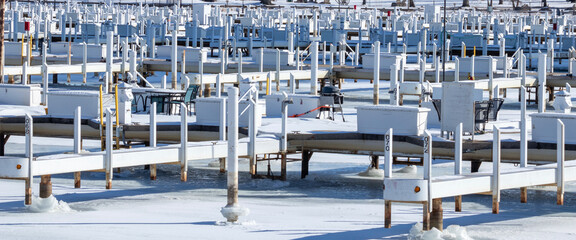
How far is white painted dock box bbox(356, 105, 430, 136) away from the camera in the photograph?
80.4 feet

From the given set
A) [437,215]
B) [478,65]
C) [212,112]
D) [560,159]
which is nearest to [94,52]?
[478,65]

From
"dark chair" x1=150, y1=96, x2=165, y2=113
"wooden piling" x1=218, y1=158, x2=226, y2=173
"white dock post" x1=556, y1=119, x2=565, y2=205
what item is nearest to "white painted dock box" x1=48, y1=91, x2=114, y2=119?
"dark chair" x1=150, y1=96, x2=165, y2=113

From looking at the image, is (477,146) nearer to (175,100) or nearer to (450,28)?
(175,100)

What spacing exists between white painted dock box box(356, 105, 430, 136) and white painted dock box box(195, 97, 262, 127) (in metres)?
2.19

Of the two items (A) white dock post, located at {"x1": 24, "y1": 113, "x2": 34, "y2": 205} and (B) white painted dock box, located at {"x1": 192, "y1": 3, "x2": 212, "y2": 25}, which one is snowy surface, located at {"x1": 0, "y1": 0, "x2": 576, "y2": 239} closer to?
(A) white dock post, located at {"x1": 24, "y1": 113, "x2": 34, "y2": 205}

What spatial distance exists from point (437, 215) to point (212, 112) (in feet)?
26.2

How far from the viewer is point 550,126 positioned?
77.9 feet

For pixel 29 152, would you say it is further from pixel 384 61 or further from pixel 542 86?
pixel 384 61

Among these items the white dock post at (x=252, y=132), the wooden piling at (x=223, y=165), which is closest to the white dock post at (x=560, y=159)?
the white dock post at (x=252, y=132)

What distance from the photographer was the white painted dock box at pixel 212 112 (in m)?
26.1

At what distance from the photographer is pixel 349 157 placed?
29.8 metres

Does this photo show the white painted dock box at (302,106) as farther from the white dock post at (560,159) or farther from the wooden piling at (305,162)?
the white dock post at (560,159)

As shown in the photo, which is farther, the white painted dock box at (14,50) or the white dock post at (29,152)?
the white painted dock box at (14,50)

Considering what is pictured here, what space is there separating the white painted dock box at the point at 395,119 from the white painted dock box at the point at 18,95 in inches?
316
